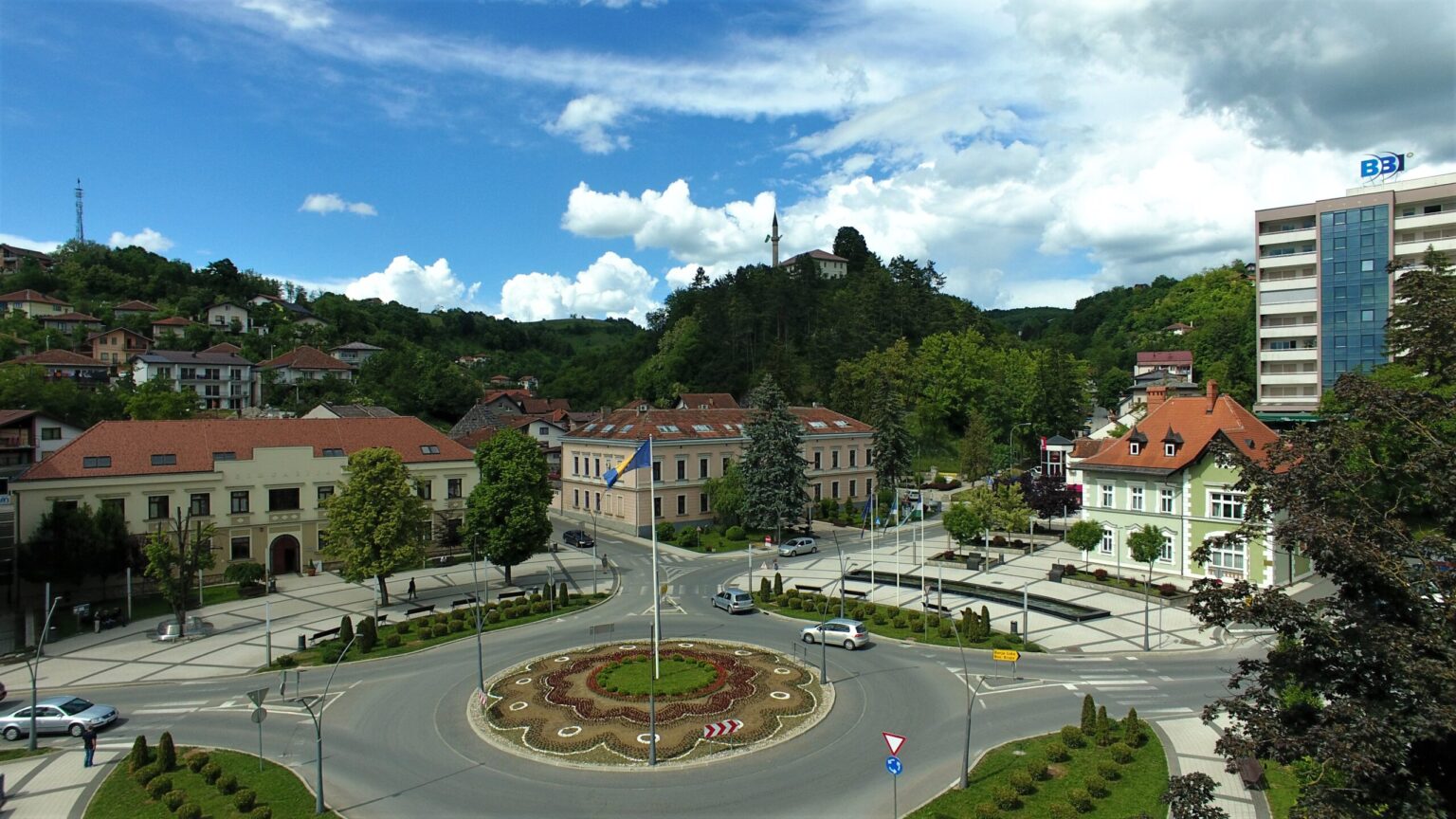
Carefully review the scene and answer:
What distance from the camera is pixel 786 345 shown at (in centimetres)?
10712

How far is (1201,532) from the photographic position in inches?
1706

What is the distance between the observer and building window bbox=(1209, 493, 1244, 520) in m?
41.6

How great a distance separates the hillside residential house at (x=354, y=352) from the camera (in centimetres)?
11843

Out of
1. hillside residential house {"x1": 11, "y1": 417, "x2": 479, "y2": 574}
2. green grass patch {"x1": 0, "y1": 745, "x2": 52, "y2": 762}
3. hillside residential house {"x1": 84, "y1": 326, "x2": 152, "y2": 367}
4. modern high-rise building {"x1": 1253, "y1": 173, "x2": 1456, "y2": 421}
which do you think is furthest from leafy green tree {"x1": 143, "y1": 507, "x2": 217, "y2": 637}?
modern high-rise building {"x1": 1253, "y1": 173, "x2": 1456, "y2": 421}

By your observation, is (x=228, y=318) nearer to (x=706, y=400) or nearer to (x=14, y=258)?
(x=14, y=258)

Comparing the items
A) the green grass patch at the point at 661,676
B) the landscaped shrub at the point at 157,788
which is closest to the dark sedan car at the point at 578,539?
the green grass patch at the point at 661,676

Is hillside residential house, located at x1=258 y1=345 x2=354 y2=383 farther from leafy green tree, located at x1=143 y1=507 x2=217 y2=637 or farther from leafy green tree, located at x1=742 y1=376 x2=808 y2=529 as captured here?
leafy green tree, located at x1=742 y1=376 x2=808 y2=529

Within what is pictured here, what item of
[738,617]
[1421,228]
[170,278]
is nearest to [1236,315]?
[1421,228]

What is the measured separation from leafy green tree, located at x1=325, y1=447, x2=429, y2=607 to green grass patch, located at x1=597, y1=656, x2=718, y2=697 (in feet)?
48.9

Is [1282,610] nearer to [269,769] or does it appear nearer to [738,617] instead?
[269,769]

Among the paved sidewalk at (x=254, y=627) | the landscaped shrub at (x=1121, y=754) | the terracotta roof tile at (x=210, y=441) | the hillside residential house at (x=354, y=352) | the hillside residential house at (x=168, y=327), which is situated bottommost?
the paved sidewalk at (x=254, y=627)

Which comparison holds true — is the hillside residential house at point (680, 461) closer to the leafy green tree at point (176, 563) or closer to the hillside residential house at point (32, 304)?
the leafy green tree at point (176, 563)

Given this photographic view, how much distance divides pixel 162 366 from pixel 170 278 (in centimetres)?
4788

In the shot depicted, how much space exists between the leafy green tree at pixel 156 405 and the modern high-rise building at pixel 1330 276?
10130 centimetres
